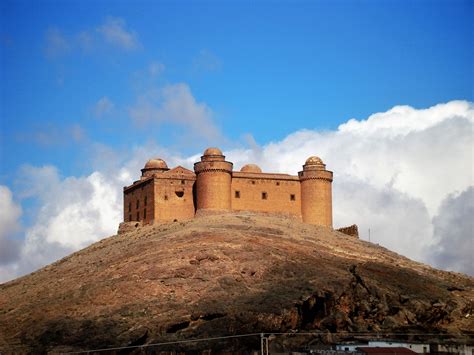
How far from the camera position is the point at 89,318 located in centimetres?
6331

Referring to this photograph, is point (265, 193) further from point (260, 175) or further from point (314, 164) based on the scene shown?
point (314, 164)

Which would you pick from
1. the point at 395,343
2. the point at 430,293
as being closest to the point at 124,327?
the point at 395,343

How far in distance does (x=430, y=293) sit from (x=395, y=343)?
12718 mm

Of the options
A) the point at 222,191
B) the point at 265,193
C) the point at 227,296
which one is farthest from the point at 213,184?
the point at 227,296

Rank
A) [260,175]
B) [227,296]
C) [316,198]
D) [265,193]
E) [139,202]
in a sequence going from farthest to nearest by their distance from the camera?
[316,198] → [260,175] → [265,193] → [139,202] → [227,296]

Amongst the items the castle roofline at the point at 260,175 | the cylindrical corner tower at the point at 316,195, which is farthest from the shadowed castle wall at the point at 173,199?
the cylindrical corner tower at the point at 316,195

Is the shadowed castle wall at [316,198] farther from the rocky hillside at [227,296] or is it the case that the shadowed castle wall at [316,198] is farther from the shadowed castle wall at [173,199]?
the shadowed castle wall at [173,199]

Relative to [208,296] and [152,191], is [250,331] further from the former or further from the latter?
[152,191]

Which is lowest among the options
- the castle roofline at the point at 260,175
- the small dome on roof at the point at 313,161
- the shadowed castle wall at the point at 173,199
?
the shadowed castle wall at the point at 173,199

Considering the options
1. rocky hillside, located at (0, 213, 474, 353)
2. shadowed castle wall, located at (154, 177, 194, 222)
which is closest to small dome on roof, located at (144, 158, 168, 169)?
A: shadowed castle wall, located at (154, 177, 194, 222)

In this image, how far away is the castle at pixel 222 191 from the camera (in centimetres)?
8688

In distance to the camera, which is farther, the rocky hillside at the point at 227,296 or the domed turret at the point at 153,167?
the domed turret at the point at 153,167

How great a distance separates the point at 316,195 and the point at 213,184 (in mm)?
11495

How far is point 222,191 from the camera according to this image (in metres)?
87.1
